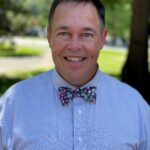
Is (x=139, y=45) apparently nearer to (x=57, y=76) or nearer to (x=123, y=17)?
(x=57, y=76)

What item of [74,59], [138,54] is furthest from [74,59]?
[138,54]

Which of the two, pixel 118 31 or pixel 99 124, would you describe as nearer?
pixel 99 124

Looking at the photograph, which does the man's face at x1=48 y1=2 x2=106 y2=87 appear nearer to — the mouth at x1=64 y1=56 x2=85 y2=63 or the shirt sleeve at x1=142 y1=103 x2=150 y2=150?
the mouth at x1=64 y1=56 x2=85 y2=63

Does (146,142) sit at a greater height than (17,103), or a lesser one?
lesser

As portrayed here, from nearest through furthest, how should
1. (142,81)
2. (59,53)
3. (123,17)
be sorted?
(59,53), (142,81), (123,17)

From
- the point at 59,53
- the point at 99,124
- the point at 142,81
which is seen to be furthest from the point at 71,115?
the point at 142,81

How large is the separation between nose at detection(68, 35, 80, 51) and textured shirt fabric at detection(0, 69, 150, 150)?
22cm

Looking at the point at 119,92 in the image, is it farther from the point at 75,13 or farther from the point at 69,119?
the point at 75,13

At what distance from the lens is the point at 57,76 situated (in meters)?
3.04

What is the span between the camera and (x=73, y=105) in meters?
3.00

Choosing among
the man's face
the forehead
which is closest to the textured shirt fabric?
the man's face

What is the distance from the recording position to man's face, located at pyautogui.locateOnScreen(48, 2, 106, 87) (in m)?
2.89

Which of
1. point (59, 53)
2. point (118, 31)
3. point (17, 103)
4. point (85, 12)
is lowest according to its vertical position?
point (118, 31)

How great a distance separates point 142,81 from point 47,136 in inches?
459
